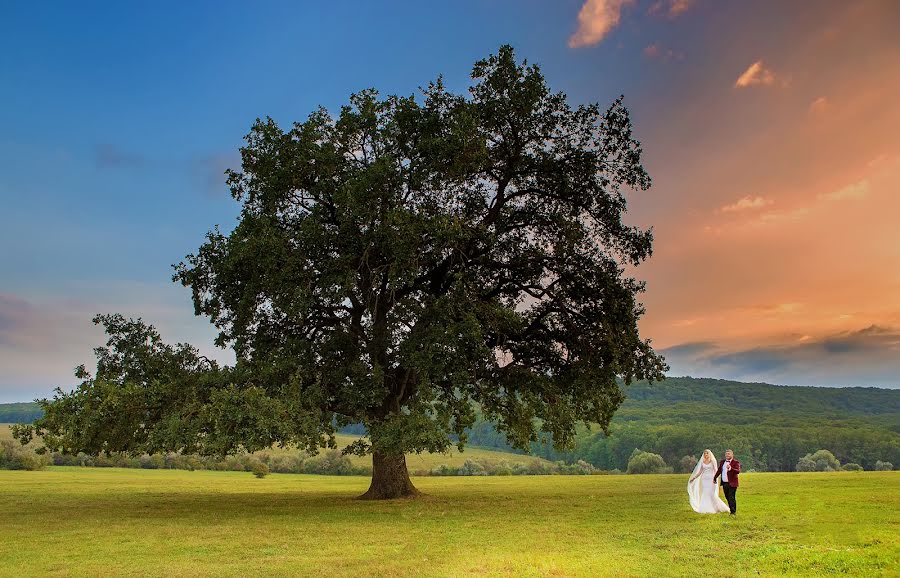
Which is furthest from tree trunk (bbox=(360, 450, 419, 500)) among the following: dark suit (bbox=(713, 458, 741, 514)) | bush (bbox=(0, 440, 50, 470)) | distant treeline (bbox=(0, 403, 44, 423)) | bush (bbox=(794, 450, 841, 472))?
distant treeline (bbox=(0, 403, 44, 423))

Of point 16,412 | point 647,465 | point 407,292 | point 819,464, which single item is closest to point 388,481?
point 407,292

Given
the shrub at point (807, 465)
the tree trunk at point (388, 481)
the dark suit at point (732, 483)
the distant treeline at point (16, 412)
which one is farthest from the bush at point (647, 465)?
the distant treeline at point (16, 412)

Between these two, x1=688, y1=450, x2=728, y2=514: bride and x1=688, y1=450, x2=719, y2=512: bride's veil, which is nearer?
x1=688, y1=450, x2=728, y2=514: bride

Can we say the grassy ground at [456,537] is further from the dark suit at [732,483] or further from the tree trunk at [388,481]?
the tree trunk at [388,481]

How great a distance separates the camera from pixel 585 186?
32031 millimetres

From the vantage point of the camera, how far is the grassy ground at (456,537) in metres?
14.7

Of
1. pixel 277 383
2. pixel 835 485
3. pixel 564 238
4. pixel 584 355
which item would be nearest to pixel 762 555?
pixel 584 355

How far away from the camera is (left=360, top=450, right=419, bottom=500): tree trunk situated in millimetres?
32125

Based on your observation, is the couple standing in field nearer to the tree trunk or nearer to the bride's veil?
the bride's veil

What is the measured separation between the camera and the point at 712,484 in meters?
25.1

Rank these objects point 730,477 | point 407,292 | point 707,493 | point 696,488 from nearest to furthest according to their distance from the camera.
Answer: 1. point 730,477
2. point 707,493
3. point 696,488
4. point 407,292

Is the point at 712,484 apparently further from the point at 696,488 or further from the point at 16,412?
the point at 16,412

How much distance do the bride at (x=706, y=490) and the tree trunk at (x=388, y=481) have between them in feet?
43.6

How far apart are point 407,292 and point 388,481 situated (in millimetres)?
9288
